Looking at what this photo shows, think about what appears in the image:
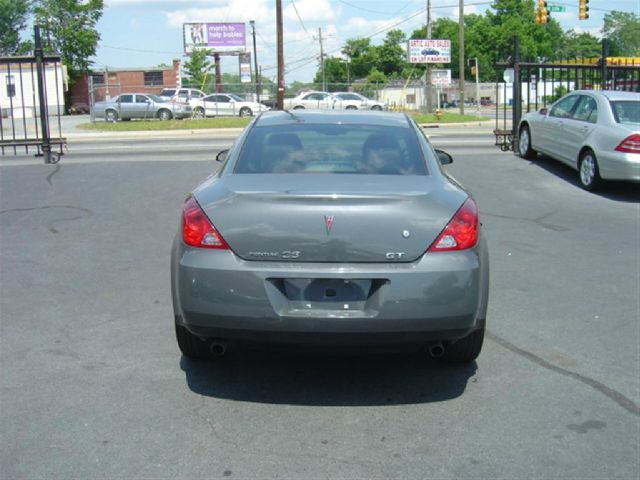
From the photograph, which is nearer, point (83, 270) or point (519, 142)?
point (83, 270)

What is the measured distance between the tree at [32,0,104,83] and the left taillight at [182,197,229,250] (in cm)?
6185

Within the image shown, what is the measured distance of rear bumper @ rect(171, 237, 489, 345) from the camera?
3947mm

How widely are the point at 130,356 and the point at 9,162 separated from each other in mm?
9938

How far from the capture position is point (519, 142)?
14625mm

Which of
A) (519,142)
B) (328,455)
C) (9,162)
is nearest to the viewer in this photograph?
(328,455)

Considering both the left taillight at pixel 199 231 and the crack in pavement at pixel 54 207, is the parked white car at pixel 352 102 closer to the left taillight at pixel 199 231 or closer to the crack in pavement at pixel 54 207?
the crack in pavement at pixel 54 207

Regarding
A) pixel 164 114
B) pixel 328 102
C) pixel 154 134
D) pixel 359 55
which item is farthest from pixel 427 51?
pixel 359 55

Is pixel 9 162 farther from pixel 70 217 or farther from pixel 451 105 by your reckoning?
pixel 451 105

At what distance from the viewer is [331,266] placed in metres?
3.98

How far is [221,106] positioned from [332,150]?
1555 inches

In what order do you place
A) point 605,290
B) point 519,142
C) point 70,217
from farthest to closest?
point 519,142, point 70,217, point 605,290

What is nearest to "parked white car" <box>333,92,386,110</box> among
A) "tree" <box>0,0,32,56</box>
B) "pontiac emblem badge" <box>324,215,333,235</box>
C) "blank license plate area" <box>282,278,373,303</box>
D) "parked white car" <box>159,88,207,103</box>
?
"parked white car" <box>159,88,207,103</box>

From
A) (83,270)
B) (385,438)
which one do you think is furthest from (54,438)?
(83,270)

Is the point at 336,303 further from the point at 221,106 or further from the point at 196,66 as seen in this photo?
the point at 196,66
